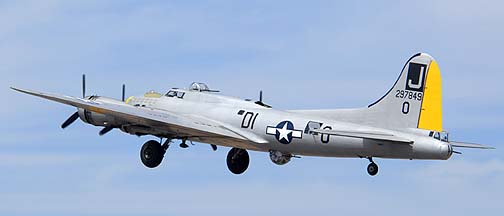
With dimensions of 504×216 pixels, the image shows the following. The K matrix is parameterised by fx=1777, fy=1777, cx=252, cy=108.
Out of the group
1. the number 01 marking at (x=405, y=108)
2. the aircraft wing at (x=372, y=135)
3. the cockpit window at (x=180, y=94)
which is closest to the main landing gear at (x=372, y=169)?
the aircraft wing at (x=372, y=135)

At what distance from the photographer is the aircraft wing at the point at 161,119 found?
199ft

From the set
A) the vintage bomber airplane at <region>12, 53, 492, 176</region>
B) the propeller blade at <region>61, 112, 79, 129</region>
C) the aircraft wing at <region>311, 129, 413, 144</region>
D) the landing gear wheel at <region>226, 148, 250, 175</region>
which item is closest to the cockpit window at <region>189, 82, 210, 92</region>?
the vintage bomber airplane at <region>12, 53, 492, 176</region>

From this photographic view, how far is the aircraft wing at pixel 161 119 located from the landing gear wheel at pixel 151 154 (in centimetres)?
71

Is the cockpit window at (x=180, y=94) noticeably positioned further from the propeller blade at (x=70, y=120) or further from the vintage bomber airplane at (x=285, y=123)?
the propeller blade at (x=70, y=120)

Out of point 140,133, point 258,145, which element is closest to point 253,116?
point 258,145

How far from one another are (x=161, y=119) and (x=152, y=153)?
1409 millimetres

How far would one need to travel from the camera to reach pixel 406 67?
191 feet

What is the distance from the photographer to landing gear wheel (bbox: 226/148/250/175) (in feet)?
209

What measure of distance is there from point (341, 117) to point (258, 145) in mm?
3220

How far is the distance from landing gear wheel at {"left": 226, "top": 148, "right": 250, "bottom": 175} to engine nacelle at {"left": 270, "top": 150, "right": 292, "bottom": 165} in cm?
331

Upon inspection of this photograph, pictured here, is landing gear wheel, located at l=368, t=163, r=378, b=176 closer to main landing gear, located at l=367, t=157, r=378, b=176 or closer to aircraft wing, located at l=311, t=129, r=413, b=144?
main landing gear, located at l=367, t=157, r=378, b=176

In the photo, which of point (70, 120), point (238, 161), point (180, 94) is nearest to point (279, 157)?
point (238, 161)

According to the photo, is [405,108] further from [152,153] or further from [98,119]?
[98,119]

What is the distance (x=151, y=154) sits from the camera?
6231 cm
